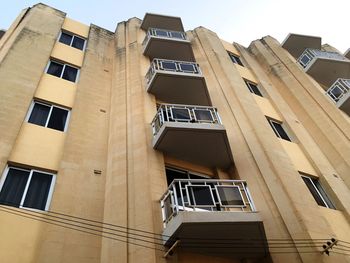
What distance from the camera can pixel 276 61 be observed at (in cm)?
2130

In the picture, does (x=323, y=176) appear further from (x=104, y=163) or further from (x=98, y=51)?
(x=98, y=51)

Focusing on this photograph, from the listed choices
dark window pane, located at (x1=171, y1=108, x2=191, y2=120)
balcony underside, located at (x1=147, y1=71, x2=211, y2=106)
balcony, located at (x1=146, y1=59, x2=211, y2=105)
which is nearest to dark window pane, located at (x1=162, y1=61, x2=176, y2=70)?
balcony, located at (x1=146, y1=59, x2=211, y2=105)

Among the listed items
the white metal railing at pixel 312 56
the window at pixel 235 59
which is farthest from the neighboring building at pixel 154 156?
A: the white metal railing at pixel 312 56

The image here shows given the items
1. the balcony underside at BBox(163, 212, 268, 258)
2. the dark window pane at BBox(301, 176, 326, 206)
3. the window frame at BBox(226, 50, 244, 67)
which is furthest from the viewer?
the window frame at BBox(226, 50, 244, 67)

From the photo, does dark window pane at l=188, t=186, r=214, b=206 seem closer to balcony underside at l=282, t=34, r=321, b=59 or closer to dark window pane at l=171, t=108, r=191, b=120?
dark window pane at l=171, t=108, r=191, b=120

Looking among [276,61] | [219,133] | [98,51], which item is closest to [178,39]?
[98,51]

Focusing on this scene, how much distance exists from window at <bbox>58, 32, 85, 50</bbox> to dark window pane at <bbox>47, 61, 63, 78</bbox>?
7.58 feet

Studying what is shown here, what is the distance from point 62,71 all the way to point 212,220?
992cm

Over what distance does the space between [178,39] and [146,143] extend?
9.11 meters

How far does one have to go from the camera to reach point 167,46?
17.7 m

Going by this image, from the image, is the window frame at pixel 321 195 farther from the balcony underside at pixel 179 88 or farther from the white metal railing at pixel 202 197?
the balcony underside at pixel 179 88

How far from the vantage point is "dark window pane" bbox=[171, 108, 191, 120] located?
11.6 metres

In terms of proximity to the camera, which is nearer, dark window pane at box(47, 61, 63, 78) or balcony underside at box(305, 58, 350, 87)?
dark window pane at box(47, 61, 63, 78)

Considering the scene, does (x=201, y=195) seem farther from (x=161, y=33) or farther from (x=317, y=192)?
(x=161, y=33)
